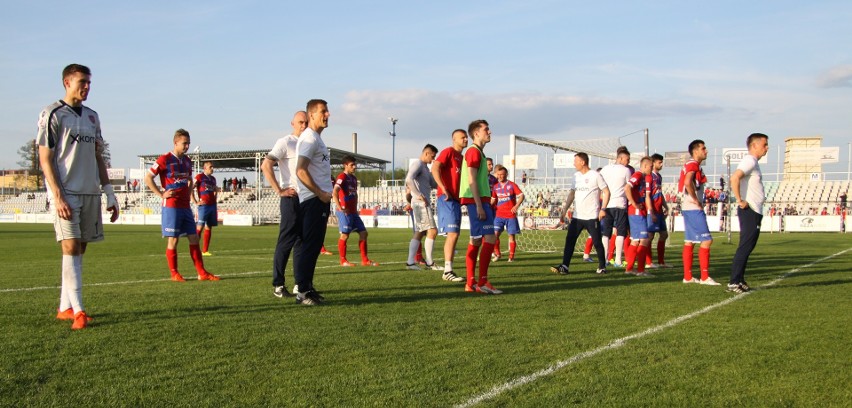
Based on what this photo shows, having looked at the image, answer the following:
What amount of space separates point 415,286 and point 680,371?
454cm

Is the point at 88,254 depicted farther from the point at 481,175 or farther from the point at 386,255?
the point at 481,175

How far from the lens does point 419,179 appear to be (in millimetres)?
11078

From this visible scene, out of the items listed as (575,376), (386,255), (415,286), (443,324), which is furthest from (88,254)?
(575,376)

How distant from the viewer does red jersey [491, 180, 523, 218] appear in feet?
44.0

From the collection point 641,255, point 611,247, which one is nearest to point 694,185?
point 641,255

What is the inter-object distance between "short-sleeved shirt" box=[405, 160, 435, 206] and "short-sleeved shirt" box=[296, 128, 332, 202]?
434 cm

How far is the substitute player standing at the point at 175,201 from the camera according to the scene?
8812mm

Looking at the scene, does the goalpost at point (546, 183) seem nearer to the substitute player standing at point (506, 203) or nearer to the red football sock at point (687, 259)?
the substitute player standing at point (506, 203)

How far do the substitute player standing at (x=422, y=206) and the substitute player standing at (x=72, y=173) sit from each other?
5.80m

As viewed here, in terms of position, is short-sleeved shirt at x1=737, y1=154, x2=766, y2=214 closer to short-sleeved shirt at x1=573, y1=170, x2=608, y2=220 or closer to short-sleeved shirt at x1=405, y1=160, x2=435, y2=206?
short-sleeved shirt at x1=573, y1=170, x2=608, y2=220

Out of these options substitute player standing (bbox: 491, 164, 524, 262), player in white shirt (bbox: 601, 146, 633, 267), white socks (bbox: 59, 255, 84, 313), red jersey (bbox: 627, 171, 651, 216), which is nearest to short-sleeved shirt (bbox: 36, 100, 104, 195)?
white socks (bbox: 59, 255, 84, 313)

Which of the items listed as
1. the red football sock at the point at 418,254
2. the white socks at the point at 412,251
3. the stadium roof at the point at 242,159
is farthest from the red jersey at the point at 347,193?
the stadium roof at the point at 242,159

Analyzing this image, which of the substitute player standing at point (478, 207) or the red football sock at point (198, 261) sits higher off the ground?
the substitute player standing at point (478, 207)

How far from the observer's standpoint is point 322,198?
637cm
